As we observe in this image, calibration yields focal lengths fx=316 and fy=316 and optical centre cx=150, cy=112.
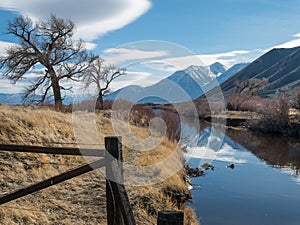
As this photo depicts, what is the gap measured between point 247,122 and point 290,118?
680cm

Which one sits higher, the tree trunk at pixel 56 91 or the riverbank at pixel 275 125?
the tree trunk at pixel 56 91

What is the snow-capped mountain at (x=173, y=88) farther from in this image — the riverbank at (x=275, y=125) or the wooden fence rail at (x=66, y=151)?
the riverbank at (x=275, y=125)

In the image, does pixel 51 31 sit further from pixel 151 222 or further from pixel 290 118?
pixel 290 118

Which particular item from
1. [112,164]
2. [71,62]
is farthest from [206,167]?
[112,164]

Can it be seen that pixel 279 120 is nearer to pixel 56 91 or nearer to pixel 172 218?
pixel 56 91

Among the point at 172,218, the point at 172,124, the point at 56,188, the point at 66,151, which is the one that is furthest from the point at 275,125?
the point at 172,218

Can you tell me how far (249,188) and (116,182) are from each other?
50.7ft

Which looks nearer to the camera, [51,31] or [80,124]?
[80,124]

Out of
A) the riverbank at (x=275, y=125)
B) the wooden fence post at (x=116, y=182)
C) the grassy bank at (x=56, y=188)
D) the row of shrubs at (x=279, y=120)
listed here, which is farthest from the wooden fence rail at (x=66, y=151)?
the row of shrubs at (x=279, y=120)

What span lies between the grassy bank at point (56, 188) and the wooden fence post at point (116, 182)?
155 inches

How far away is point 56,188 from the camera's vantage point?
8633 millimetres

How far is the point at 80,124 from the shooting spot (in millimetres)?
17078

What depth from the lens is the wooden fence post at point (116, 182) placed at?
117 inches

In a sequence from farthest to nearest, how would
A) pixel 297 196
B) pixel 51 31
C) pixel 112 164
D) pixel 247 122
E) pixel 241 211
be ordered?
pixel 247 122, pixel 51 31, pixel 297 196, pixel 241 211, pixel 112 164
